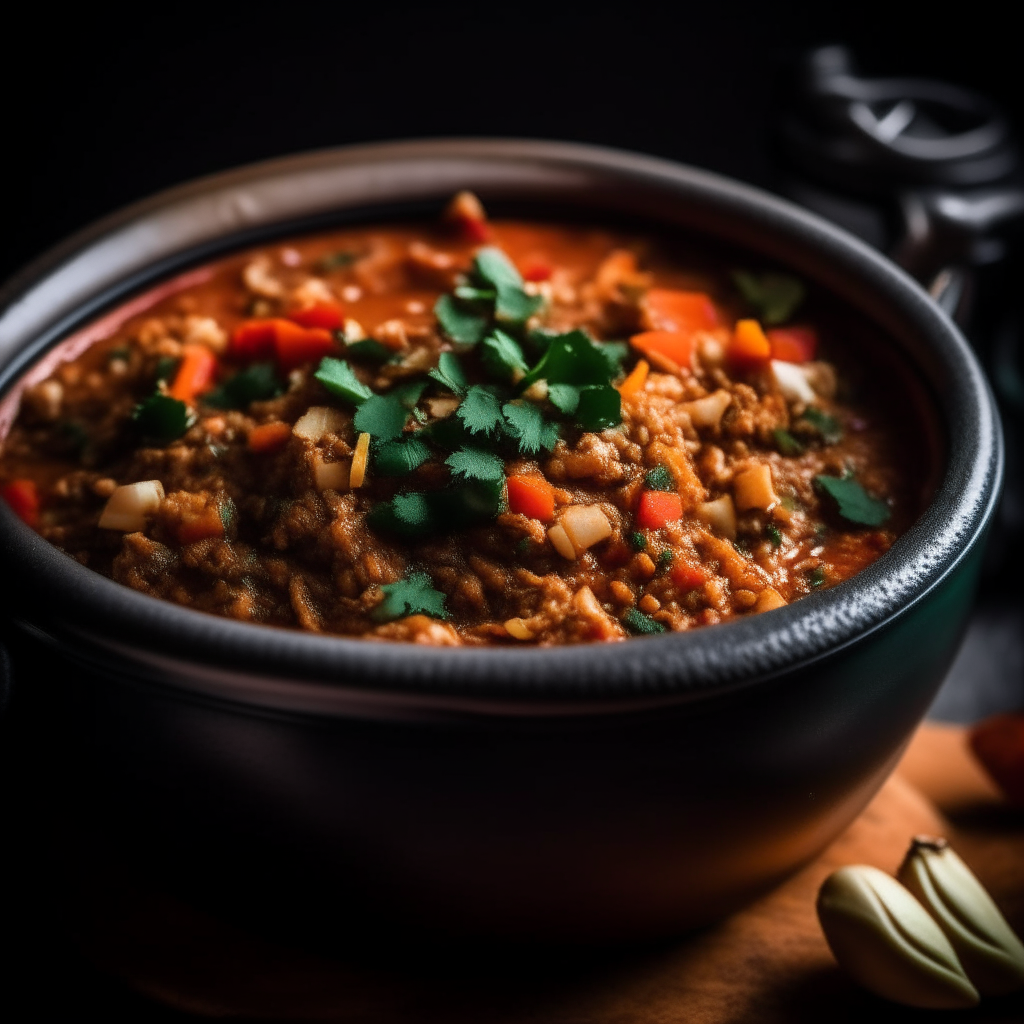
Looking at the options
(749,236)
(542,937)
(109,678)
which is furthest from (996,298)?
(109,678)

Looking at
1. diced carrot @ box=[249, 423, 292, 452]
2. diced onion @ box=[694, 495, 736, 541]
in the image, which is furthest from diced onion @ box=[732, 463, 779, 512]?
diced carrot @ box=[249, 423, 292, 452]

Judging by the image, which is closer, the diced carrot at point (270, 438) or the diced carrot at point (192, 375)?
the diced carrot at point (270, 438)

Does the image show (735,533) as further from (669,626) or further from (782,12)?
(782,12)

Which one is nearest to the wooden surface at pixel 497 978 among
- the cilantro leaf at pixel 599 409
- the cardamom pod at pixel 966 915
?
the cardamom pod at pixel 966 915

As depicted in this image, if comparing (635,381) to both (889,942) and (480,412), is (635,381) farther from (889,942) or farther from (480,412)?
(889,942)

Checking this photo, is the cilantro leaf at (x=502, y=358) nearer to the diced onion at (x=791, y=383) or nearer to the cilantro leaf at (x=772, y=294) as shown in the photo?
the diced onion at (x=791, y=383)

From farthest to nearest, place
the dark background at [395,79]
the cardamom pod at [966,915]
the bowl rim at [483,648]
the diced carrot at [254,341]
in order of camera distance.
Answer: the dark background at [395,79] < the diced carrot at [254,341] < the cardamom pod at [966,915] < the bowl rim at [483,648]

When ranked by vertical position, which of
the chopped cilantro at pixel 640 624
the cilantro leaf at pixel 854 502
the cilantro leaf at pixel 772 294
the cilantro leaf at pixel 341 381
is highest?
the cilantro leaf at pixel 341 381
